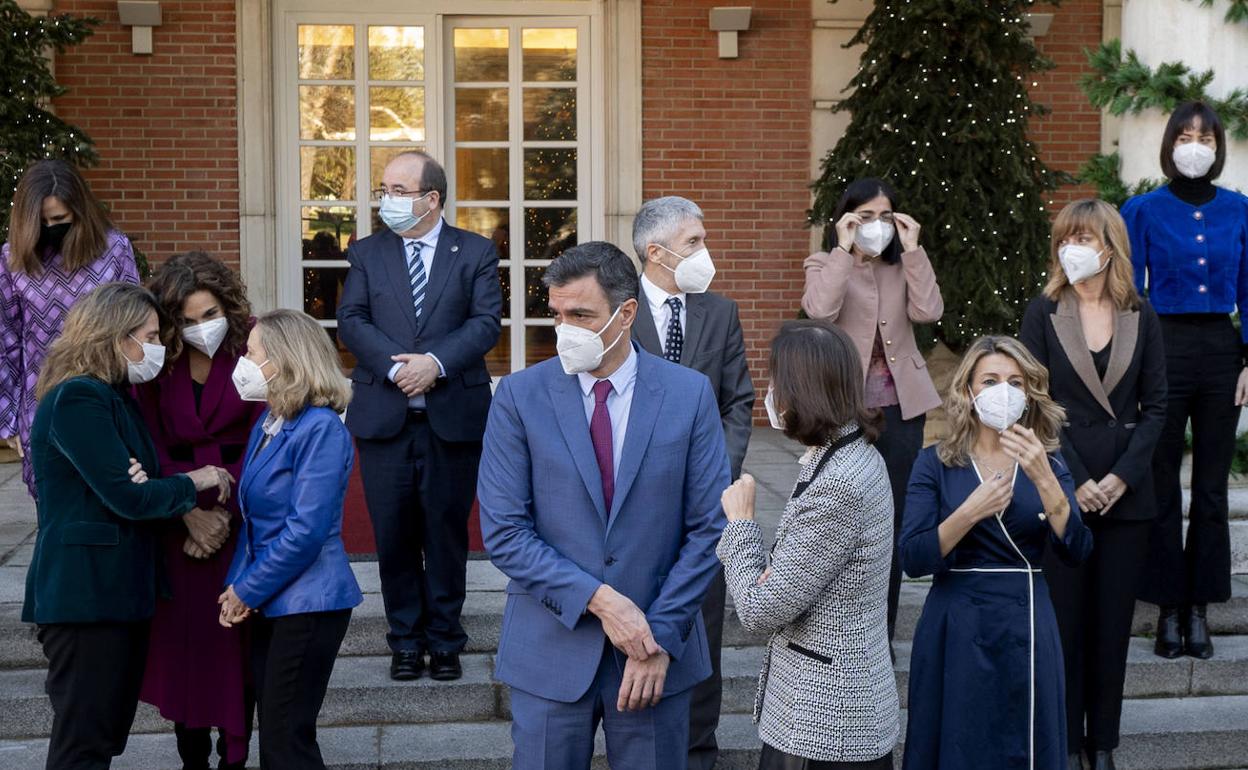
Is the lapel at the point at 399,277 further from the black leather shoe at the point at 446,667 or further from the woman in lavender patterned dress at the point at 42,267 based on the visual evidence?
the black leather shoe at the point at 446,667

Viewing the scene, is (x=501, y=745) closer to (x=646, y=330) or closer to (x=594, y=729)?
(x=646, y=330)

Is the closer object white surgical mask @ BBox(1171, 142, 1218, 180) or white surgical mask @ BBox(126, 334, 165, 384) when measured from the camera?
white surgical mask @ BBox(126, 334, 165, 384)

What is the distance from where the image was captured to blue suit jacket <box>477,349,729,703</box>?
139 inches

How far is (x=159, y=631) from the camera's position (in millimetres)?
4699

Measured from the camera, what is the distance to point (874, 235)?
18.3ft

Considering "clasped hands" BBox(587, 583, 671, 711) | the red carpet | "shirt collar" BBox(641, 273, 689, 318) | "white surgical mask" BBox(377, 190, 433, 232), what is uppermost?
"white surgical mask" BBox(377, 190, 433, 232)

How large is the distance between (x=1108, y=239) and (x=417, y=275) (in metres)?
2.47

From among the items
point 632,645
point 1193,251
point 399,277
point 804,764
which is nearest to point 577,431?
point 632,645

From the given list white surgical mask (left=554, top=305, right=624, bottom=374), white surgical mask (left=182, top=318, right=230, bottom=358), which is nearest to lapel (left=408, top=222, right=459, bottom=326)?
white surgical mask (left=182, top=318, right=230, bottom=358)

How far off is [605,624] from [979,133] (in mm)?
6303

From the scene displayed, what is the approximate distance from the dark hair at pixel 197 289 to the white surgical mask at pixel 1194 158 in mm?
3537

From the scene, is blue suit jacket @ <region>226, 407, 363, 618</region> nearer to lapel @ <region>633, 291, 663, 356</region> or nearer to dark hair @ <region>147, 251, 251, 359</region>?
dark hair @ <region>147, 251, 251, 359</region>

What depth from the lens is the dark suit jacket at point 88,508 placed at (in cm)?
417

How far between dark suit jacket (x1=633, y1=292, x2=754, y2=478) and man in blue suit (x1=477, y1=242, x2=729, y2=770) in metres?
1.28
